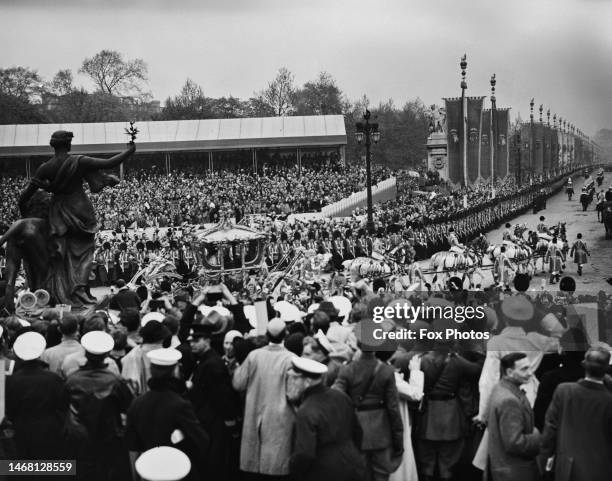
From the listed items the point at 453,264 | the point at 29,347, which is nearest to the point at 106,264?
the point at 453,264

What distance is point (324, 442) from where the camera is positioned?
5.95 m

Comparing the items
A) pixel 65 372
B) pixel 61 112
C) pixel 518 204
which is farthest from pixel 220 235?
pixel 61 112

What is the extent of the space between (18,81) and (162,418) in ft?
221

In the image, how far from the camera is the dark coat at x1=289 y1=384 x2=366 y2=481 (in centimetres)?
589

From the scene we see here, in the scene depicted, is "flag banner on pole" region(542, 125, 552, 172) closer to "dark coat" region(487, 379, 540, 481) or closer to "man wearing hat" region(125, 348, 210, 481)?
"dark coat" region(487, 379, 540, 481)

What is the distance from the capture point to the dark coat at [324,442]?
5887mm

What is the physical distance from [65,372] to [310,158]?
165 feet

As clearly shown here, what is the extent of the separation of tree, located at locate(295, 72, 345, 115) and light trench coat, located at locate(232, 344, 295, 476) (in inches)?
2903

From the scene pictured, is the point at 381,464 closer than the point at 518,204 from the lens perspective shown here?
Yes

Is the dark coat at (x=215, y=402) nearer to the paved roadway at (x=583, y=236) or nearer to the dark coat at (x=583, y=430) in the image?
the dark coat at (x=583, y=430)

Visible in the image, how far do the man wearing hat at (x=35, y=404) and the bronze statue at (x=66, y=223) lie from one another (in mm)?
5375

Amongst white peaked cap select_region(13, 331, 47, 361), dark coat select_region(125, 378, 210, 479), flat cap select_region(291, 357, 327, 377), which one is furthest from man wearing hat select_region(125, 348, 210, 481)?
white peaked cap select_region(13, 331, 47, 361)

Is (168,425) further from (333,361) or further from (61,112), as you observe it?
(61,112)

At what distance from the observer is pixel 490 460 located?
257 inches
